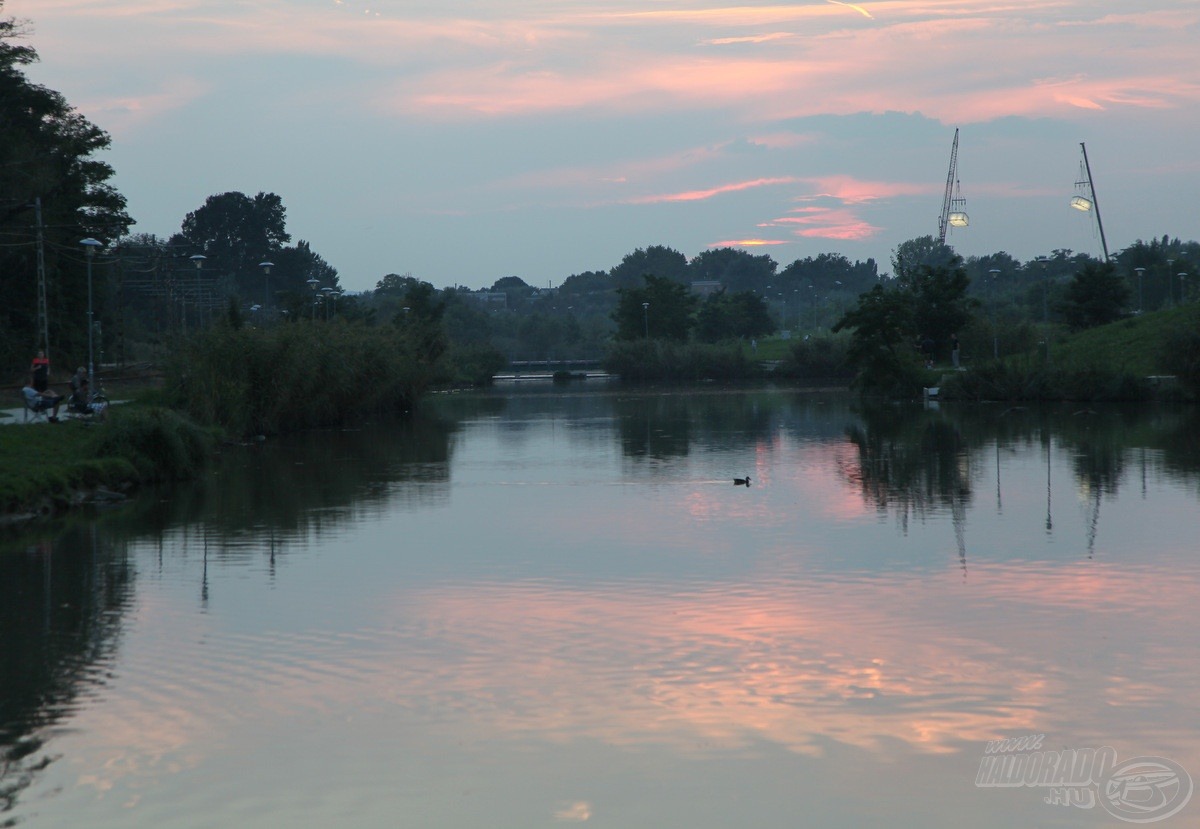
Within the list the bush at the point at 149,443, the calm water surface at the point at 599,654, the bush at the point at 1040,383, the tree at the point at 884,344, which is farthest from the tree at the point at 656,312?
the calm water surface at the point at 599,654

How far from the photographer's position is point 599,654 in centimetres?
1327

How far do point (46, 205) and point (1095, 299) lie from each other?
2223 inches

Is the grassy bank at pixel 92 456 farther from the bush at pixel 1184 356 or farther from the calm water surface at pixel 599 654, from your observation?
the bush at pixel 1184 356

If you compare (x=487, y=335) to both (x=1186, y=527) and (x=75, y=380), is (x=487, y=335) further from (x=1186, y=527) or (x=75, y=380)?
(x=1186, y=527)

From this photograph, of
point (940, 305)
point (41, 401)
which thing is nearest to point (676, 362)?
point (940, 305)

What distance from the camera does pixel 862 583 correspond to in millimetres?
16781

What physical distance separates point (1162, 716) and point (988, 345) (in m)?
65.6

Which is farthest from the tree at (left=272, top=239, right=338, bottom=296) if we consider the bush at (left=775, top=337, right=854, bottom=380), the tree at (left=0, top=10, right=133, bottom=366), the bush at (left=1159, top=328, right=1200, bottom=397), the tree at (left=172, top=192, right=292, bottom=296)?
the bush at (left=1159, top=328, right=1200, bottom=397)

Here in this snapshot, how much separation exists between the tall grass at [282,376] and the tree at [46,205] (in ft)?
38.0

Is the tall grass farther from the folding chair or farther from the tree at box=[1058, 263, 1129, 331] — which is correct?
the tree at box=[1058, 263, 1129, 331]

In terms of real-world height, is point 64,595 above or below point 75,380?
below

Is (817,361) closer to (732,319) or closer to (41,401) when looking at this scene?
(732,319)

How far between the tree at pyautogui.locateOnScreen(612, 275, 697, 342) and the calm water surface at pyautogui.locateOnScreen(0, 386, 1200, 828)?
10003 cm

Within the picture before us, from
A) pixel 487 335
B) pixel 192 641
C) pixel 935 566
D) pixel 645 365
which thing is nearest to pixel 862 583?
pixel 935 566
